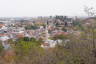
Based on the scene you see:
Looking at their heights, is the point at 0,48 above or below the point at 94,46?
below

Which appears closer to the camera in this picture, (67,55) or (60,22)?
(67,55)

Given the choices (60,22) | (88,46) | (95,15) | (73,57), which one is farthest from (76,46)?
(60,22)

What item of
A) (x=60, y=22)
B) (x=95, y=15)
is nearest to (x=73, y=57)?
(x=95, y=15)

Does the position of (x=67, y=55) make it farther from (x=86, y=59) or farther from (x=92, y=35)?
(x=92, y=35)

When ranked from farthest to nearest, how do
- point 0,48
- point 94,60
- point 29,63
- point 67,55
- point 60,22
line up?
point 60,22
point 0,48
point 29,63
point 67,55
point 94,60

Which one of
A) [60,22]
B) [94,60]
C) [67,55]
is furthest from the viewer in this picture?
[60,22]

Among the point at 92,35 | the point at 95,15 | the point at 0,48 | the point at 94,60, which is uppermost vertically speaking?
the point at 95,15

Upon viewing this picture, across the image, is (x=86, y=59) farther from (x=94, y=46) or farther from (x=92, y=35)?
(x=92, y=35)

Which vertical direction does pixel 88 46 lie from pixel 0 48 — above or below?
above

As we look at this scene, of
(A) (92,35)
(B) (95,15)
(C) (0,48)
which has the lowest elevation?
(C) (0,48)
